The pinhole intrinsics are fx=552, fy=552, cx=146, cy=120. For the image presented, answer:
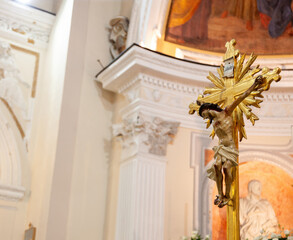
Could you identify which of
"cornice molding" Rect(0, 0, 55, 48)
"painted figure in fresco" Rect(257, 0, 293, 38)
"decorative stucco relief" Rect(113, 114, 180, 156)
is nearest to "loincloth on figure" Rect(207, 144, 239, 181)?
"decorative stucco relief" Rect(113, 114, 180, 156)

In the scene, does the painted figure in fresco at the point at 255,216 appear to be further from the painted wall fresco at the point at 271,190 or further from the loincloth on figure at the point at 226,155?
the loincloth on figure at the point at 226,155

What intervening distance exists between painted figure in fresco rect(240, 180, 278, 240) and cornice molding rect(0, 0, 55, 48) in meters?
4.06

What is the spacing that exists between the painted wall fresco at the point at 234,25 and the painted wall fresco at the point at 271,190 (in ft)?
5.95

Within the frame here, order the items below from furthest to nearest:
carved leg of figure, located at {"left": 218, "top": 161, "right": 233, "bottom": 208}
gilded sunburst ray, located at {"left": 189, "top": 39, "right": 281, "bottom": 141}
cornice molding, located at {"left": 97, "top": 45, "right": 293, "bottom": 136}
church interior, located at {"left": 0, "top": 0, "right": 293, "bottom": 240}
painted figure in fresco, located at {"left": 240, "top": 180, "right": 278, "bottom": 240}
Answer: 1. painted figure in fresco, located at {"left": 240, "top": 180, "right": 278, "bottom": 240}
2. cornice molding, located at {"left": 97, "top": 45, "right": 293, "bottom": 136}
3. church interior, located at {"left": 0, "top": 0, "right": 293, "bottom": 240}
4. gilded sunburst ray, located at {"left": 189, "top": 39, "right": 281, "bottom": 141}
5. carved leg of figure, located at {"left": 218, "top": 161, "right": 233, "bottom": 208}

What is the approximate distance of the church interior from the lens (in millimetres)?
7348

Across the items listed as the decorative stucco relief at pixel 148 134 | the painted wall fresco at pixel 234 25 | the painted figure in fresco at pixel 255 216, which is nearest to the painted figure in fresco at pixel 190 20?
the painted wall fresco at pixel 234 25

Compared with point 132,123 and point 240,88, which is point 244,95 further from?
point 132,123

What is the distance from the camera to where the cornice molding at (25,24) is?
28.3ft

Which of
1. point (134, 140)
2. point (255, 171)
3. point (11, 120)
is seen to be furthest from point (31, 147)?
point (255, 171)

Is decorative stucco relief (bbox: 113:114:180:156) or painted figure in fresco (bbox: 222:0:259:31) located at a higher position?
painted figure in fresco (bbox: 222:0:259:31)

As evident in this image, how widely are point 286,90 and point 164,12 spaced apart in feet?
7.09

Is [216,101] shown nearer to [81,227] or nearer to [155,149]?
[155,149]

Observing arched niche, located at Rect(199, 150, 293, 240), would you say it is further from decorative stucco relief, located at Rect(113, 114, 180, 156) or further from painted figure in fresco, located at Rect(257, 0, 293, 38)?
painted figure in fresco, located at Rect(257, 0, 293, 38)

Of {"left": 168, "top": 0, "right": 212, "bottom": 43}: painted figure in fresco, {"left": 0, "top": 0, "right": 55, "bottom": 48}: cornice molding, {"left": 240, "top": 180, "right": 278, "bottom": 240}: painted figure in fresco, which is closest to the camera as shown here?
{"left": 240, "top": 180, "right": 278, "bottom": 240}: painted figure in fresco
